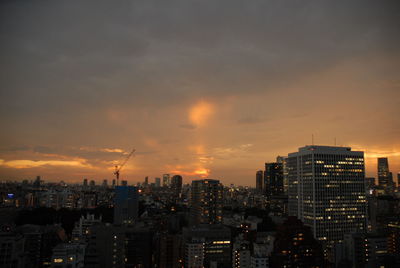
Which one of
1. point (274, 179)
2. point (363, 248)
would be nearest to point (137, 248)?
point (363, 248)

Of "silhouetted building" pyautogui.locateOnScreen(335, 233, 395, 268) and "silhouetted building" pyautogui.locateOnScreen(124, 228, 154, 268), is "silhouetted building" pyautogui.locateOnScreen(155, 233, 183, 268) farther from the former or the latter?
"silhouetted building" pyautogui.locateOnScreen(335, 233, 395, 268)

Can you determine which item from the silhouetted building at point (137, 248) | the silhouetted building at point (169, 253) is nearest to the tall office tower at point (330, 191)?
the silhouetted building at point (169, 253)

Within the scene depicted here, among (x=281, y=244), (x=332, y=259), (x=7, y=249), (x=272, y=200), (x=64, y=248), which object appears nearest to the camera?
(x=7, y=249)

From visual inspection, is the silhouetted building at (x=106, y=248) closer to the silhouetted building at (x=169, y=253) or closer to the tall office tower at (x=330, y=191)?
the silhouetted building at (x=169, y=253)

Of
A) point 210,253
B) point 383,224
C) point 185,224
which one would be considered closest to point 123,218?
point 185,224

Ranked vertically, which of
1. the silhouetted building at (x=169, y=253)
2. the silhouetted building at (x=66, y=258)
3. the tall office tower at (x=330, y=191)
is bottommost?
the silhouetted building at (x=169, y=253)

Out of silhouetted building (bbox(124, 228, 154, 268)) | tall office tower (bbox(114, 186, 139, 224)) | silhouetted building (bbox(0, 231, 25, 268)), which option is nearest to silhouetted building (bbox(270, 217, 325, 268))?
silhouetted building (bbox(124, 228, 154, 268))

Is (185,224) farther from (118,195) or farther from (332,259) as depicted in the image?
(332,259)
